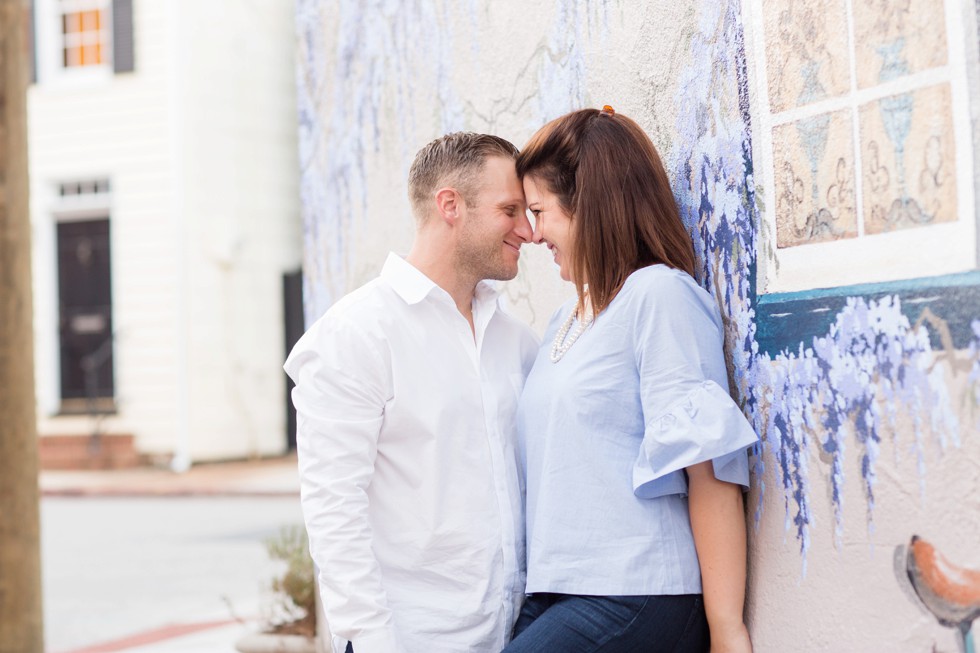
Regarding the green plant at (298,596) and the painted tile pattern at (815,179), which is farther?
Result: the green plant at (298,596)

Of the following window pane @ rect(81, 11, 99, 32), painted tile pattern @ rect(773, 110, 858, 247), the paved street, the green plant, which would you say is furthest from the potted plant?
window pane @ rect(81, 11, 99, 32)

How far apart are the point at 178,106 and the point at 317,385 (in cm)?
1452

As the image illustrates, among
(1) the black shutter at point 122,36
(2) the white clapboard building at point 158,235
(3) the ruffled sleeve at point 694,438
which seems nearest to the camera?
(3) the ruffled sleeve at point 694,438

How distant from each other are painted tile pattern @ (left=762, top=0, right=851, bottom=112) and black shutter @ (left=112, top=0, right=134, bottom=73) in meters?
15.4

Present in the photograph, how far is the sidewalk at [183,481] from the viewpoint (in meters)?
13.7

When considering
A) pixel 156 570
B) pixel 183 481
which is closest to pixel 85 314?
pixel 183 481

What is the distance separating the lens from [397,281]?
2.76 metres

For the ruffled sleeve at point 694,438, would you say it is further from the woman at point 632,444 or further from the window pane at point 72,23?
the window pane at point 72,23

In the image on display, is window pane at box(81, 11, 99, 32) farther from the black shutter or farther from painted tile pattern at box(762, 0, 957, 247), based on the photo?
painted tile pattern at box(762, 0, 957, 247)

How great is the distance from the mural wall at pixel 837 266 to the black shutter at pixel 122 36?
14499 mm

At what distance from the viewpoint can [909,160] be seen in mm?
1974

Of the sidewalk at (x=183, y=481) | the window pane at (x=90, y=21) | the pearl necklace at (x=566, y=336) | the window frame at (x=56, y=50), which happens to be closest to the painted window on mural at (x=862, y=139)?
the pearl necklace at (x=566, y=336)

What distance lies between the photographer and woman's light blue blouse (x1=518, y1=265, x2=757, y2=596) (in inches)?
90.3

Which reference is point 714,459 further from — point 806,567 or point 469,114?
point 469,114
